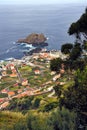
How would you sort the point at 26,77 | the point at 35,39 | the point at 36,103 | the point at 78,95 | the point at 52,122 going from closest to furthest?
the point at 52,122 < the point at 78,95 < the point at 36,103 < the point at 26,77 < the point at 35,39

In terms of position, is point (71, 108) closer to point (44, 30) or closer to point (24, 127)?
point (24, 127)

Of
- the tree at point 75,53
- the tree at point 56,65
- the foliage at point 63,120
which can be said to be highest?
the tree at point 75,53

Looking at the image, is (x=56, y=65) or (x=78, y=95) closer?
(x=78, y=95)

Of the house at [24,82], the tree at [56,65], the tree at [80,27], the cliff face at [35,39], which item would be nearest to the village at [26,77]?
the house at [24,82]

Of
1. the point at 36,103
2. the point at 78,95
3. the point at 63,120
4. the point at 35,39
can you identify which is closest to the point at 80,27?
the point at 78,95

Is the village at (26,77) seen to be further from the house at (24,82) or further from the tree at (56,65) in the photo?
the tree at (56,65)

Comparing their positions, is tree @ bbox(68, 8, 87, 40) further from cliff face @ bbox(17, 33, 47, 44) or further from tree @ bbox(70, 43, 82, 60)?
cliff face @ bbox(17, 33, 47, 44)

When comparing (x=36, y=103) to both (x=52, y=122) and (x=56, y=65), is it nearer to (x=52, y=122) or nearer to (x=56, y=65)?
(x=56, y=65)

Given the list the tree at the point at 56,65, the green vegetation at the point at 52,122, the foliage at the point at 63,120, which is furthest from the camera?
the tree at the point at 56,65
